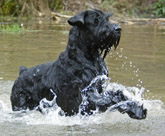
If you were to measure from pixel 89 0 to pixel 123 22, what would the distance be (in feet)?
17.2

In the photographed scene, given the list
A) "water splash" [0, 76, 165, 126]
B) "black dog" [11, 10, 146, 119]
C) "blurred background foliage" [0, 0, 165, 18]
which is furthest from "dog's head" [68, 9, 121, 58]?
"blurred background foliage" [0, 0, 165, 18]

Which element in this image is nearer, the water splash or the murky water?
the murky water

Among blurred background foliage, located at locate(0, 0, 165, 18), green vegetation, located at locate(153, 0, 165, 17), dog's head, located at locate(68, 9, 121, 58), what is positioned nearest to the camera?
dog's head, located at locate(68, 9, 121, 58)

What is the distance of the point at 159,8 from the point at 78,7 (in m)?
5.76

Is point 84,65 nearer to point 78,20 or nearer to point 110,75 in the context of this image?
point 78,20

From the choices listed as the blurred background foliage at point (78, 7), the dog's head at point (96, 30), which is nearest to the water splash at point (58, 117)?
the dog's head at point (96, 30)

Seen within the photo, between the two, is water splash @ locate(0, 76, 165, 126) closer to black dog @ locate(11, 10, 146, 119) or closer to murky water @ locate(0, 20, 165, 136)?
murky water @ locate(0, 20, 165, 136)

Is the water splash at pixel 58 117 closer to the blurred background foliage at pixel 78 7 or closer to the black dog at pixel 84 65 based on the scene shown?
the black dog at pixel 84 65

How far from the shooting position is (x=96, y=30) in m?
5.74

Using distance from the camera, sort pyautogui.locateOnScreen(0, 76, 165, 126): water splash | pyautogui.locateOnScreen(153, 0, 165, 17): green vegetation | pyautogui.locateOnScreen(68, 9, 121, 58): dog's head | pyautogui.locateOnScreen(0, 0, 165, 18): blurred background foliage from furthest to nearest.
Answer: pyautogui.locateOnScreen(153, 0, 165, 17): green vegetation, pyautogui.locateOnScreen(0, 0, 165, 18): blurred background foliage, pyautogui.locateOnScreen(0, 76, 165, 126): water splash, pyautogui.locateOnScreen(68, 9, 121, 58): dog's head

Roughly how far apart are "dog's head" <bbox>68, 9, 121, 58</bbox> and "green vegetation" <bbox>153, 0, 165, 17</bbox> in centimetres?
2217

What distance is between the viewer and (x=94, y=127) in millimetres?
5730

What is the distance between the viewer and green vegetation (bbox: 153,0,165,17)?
27.8 m

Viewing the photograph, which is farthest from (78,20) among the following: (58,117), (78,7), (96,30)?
(78,7)
